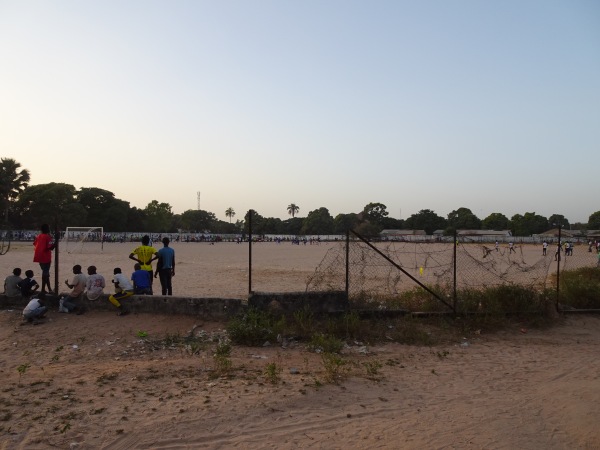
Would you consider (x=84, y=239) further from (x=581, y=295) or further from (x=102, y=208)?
(x=581, y=295)

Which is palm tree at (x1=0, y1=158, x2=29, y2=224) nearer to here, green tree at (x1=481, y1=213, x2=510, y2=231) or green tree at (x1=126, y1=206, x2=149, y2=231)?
green tree at (x1=126, y1=206, x2=149, y2=231)

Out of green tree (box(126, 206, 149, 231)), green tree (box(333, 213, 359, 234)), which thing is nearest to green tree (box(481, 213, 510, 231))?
green tree (box(333, 213, 359, 234))

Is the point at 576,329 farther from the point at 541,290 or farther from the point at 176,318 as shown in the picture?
the point at 176,318

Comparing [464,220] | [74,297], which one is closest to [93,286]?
[74,297]

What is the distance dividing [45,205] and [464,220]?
9653cm

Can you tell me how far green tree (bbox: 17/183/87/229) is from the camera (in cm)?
6569

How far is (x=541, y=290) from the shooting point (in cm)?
994

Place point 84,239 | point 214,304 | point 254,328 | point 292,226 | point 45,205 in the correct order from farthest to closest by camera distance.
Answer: point 292,226 < point 45,205 < point 84,239 < point 214,304 < point 254,328

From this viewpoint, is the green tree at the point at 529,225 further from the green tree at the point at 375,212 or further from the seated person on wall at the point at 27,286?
the seated person on wall at the point at 27,286

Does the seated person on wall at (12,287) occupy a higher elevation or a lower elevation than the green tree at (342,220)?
lower

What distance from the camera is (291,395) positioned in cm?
500

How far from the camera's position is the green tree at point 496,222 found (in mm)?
121688

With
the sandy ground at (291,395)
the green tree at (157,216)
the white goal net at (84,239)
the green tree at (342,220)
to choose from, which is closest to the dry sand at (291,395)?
the sandy ground at (291,395)

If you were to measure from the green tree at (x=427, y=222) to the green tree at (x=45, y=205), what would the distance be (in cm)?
8256
